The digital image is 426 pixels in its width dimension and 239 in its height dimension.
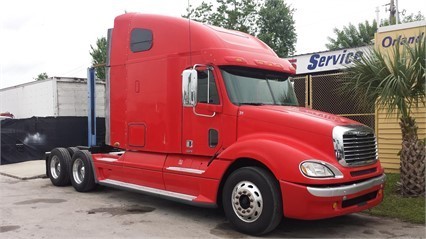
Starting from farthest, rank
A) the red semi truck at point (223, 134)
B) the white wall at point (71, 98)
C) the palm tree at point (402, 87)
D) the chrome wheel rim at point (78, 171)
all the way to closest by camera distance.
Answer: the white wall at point (71, 98), the chrome wheel rim at point (78, 171), the palm tree at point (402, 87), the red semi truck at point (223, 134)

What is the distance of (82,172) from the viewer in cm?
977

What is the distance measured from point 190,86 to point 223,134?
91cm

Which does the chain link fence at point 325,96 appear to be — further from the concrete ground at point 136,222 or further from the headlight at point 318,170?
the headlight at point 318,170

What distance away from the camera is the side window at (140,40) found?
7910 mm

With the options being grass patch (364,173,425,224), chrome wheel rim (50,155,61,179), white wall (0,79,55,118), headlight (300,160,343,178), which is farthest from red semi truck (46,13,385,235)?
white wall (0,79,55,118)

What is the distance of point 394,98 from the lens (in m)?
7.19

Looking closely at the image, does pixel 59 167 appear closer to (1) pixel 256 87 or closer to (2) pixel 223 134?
(2) pixel 223 134

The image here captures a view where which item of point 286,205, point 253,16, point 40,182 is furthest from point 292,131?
point 253,16

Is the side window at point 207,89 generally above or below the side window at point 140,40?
below

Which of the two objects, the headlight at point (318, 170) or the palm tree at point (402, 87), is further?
the palm tree at point (402, 87)

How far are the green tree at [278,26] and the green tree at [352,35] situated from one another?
5006 mm

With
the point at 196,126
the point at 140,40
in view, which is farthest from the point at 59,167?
the point at 196,126

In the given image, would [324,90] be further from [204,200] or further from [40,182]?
[40,182]

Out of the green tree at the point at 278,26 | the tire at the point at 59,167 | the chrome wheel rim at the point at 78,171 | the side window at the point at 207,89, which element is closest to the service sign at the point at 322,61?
the side window at the point at 207,89
